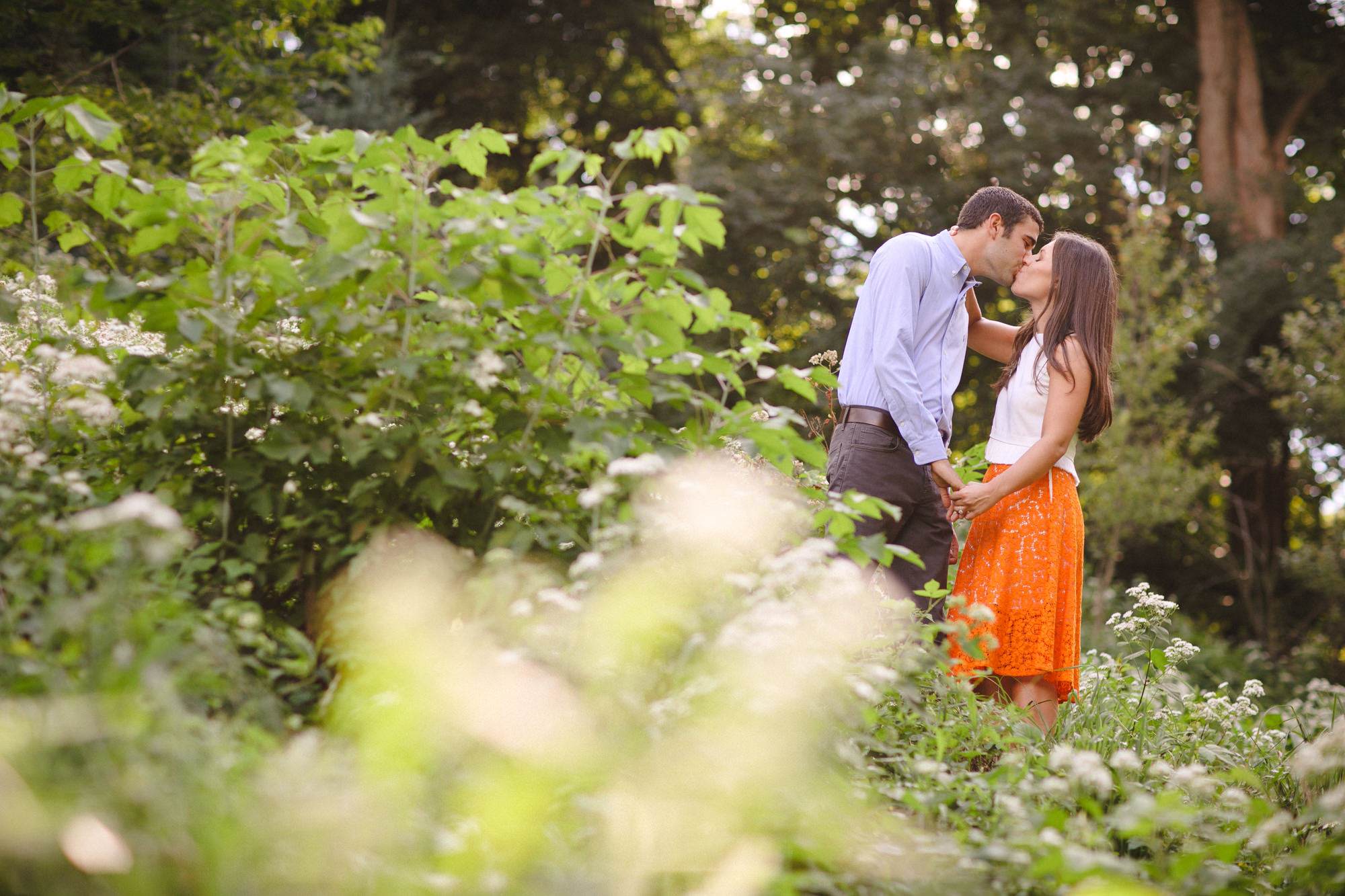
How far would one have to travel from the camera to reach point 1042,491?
3.54 metres

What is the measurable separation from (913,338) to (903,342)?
0.37 feet

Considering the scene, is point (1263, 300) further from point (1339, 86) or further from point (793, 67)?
point (793, 67)

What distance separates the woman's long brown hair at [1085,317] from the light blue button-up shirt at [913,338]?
305 millimetres

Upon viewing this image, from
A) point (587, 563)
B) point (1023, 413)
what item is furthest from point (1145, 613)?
point (587, 563)

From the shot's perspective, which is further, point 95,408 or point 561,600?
point 95,408

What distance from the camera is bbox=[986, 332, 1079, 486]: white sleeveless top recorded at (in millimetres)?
3533

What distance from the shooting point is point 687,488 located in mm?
2037

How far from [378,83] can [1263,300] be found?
1212 centimetres

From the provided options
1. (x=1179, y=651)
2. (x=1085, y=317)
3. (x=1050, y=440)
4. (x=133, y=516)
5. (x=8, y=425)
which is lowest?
(x=133, y=516)

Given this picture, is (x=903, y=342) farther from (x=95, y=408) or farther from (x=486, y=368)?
(x=95, y=408)

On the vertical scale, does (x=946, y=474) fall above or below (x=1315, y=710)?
below

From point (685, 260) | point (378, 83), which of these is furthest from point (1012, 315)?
point (378, 83)

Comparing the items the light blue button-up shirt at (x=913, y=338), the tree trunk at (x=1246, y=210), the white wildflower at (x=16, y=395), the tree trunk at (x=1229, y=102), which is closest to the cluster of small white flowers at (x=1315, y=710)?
the light blue button-up shirt at (x=913, y=338)

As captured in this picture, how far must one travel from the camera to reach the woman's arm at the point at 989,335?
406cm
